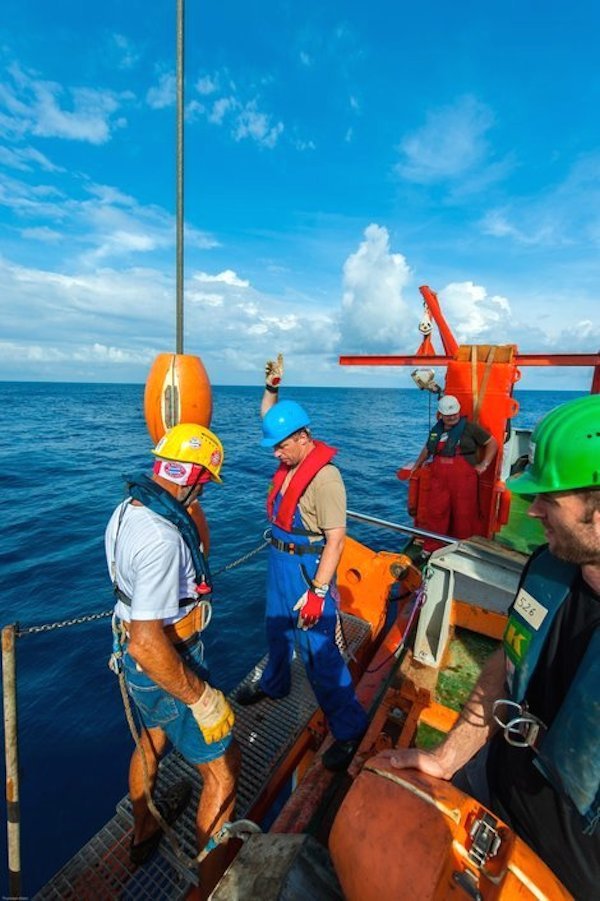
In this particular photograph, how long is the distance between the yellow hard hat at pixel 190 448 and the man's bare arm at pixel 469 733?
1702 millimetres

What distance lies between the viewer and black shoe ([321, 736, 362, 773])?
2.85m

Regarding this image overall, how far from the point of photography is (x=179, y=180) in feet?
8.45

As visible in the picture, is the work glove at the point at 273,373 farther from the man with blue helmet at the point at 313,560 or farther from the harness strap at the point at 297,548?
the harness strap at the point at 297,548

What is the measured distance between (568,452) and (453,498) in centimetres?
508

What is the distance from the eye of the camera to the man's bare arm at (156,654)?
1968mm

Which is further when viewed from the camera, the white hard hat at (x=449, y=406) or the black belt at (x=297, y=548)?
the white hard hat at (x=449, y=406)

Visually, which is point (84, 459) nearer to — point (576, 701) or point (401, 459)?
point (401, 459)

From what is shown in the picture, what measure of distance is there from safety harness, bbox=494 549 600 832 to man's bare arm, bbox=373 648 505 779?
0.22 ft

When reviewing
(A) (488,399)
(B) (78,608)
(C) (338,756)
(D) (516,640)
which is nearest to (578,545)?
(D) (516,640)

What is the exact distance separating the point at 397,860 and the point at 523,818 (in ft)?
2.49

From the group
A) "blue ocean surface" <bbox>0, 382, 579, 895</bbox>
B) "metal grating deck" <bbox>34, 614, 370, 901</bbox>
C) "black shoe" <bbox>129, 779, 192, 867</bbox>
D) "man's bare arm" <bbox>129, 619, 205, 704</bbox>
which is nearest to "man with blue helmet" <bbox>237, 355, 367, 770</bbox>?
"metal grating deck" <bbox>34, 614, 370, 901</bbox>

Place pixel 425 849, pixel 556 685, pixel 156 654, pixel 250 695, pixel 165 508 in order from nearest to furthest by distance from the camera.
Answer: pixel 425 849, pixel 556 685, pixel 156 654, pixel 165 508, pixel 250 695

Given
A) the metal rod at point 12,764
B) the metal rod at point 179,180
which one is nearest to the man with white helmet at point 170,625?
the metal rod at point 12,764

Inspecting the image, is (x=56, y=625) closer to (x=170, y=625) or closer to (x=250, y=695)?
(x=170, y=625)
